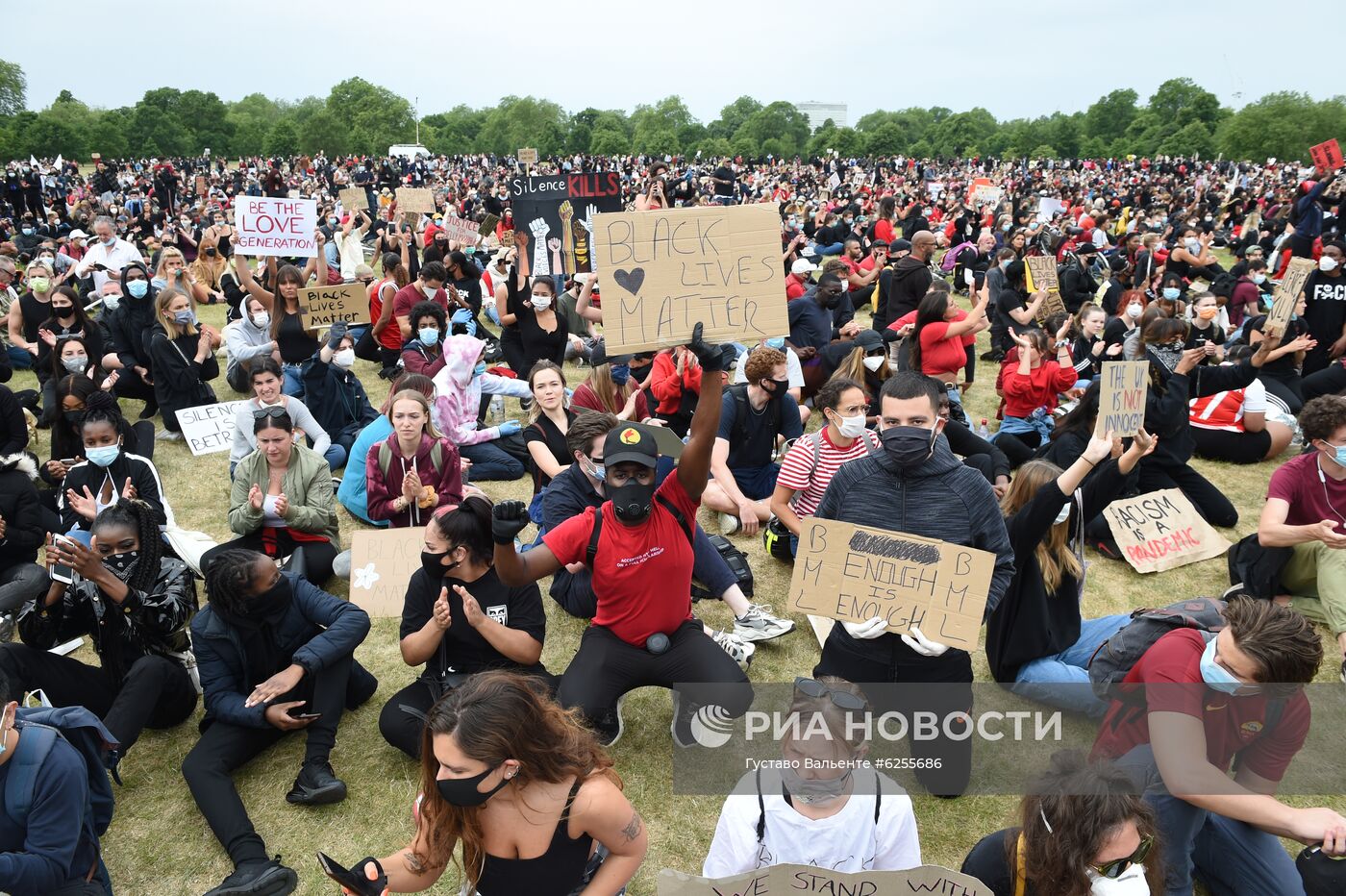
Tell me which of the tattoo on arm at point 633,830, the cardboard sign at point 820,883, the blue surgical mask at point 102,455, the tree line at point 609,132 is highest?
the tree line at point 609,132

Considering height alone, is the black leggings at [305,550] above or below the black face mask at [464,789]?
below

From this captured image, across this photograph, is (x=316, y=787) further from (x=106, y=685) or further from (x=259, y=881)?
(x=106, y=685)

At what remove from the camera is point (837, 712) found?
9.93 ft

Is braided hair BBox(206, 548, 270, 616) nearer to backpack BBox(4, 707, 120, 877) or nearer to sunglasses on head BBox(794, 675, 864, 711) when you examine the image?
backpack BBox(4, 707, 120, 877)

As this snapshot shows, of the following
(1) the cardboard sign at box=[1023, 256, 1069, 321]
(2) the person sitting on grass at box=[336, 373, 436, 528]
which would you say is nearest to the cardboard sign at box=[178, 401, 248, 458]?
(2) the person sitting on grass at box=[336, 373, 436, 528]

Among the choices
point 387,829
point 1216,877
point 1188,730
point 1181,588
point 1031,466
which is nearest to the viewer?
point 1188,730

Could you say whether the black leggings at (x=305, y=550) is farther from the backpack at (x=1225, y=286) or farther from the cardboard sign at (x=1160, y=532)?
the backpack at (x=1225, y=286)

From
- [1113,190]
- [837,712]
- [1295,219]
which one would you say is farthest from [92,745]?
[1113,190]

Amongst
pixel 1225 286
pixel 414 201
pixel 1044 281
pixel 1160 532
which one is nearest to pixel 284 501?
pixel 1160 532

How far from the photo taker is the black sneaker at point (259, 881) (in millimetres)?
3848

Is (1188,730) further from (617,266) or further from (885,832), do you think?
(617,266)

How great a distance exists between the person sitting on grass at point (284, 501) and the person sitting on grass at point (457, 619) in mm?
2084

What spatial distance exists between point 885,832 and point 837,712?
46 centimetres

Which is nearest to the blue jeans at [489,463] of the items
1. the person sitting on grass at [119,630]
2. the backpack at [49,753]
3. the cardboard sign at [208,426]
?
the cardboard sign at [208,426]
